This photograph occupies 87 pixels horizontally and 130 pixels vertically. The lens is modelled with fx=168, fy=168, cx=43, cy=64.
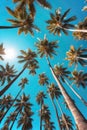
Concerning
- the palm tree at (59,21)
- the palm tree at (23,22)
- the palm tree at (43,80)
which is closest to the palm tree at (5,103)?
the palm tree at (43,80)

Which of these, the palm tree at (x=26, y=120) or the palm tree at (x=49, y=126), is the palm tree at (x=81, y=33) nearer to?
the palm tree at (x=26, y=120)

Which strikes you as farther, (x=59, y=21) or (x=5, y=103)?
(x=5, y=103)

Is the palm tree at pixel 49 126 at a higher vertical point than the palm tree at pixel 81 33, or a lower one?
lower

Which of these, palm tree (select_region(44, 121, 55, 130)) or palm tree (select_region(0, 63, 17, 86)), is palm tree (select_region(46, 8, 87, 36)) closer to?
palm tree (select_region(0, 63, 17, 86))

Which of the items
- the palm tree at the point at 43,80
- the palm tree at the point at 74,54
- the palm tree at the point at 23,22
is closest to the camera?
the palm tree at the point at 23,22

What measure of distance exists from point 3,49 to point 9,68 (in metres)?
5.52

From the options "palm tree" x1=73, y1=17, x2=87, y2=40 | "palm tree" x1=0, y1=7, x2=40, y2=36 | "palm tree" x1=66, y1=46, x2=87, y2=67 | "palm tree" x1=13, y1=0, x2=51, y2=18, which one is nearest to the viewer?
"palm tree" x1=13, y1=0, x2=51, y2=18

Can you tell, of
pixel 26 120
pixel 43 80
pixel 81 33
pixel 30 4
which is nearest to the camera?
pixel 30 4

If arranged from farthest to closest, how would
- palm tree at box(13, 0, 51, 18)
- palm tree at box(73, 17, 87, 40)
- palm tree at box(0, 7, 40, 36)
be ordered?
palm tree at box(73, 17, 87, 40)
palm tree at box(0, 7, 40, 36)
palm tree at box(13, 0, 51, 18)

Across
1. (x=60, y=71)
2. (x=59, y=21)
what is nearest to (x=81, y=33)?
(x=59, y=21)

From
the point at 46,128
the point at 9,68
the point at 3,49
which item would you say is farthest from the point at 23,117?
the point at 3,49

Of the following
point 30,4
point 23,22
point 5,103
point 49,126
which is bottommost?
point 49,126

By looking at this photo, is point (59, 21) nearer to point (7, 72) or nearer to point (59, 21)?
point (59, 21)

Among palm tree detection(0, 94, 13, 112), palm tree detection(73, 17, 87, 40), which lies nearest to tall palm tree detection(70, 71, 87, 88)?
palm tree detection(73, 17, 87, 40)
